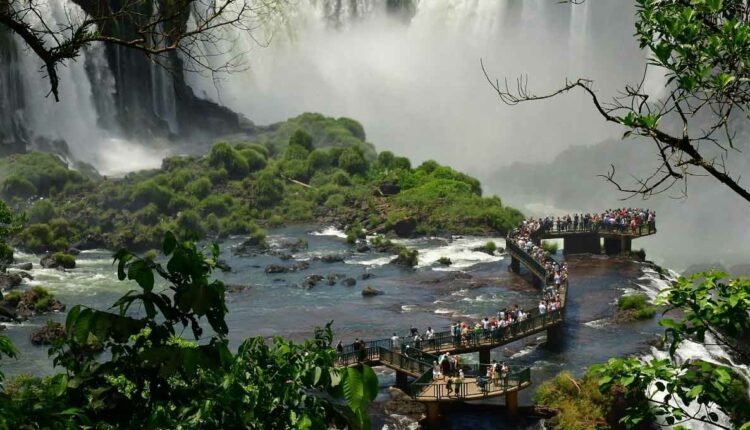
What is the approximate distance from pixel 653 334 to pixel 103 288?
2139cm

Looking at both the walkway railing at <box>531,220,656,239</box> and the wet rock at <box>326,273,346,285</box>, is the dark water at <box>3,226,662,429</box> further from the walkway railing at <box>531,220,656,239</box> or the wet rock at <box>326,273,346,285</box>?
the walkway railing at <box>531,220,656,239</box>

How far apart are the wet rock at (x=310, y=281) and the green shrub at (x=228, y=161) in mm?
23451

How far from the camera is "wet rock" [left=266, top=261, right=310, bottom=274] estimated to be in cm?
3853

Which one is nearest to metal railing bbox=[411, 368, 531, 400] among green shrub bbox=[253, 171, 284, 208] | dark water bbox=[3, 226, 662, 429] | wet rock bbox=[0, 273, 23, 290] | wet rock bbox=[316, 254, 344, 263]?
dark water bbox=[3, 226, 662, 429]

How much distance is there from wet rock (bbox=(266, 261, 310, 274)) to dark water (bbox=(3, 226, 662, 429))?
365 mm

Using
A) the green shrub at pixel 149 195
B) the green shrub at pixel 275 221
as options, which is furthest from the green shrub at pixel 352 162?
the green shrub at pixel 149 195

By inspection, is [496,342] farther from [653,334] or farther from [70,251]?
[70,251]

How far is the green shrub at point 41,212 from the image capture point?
45500 millimetres

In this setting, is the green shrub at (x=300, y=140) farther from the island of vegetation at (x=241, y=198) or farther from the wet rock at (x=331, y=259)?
the wet rock at (x=331, y=259)

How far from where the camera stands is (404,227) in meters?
47.5

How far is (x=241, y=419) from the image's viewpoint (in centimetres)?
525

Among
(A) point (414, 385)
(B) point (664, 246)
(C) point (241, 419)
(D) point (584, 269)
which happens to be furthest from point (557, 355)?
(B) point (664, 246)

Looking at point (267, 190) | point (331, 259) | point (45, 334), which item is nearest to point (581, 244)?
point (331, 259)

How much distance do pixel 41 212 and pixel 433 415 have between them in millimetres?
32450
